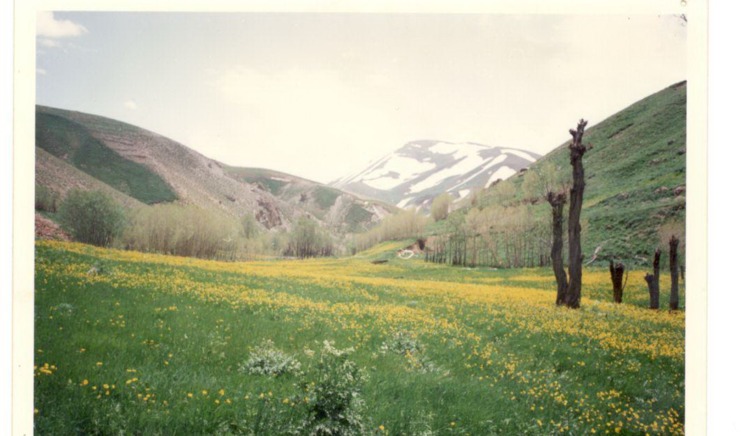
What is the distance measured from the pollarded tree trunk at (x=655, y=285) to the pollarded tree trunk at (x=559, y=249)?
1292 millimetres

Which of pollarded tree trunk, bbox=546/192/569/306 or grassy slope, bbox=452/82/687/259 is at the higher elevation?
grassy slope, bbox=452/82/687/259

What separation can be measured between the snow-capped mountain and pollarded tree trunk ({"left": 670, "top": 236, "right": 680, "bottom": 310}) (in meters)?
2.54

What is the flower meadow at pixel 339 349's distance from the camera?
20.1 feet

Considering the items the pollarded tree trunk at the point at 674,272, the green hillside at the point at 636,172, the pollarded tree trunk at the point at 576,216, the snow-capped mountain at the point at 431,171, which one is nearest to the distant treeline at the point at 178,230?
the snow-capped mountain at the point at 431,171

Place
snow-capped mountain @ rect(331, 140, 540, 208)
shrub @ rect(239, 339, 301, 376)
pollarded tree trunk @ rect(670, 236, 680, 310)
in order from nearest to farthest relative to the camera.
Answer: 1. shrub @ rect(239, 339, 301, 376)
2. pollarded tree trunk @ rect(670, 236, 680, 310)
3. snow-capped mountain @ rect(331, 140, 540, 208)

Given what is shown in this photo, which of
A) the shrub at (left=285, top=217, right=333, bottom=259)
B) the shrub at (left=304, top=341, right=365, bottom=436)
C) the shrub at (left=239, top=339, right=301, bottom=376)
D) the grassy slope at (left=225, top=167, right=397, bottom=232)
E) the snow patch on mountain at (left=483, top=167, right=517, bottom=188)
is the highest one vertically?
the snow patch on mountain at (left=483, top=167, right=517, bottom=188)

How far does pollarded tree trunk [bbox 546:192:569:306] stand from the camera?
313 inches

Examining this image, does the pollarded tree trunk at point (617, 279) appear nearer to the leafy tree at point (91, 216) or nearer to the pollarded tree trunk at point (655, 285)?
the pollarded tree trunk at point (655, 285)

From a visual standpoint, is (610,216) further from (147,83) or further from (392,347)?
(147,83)

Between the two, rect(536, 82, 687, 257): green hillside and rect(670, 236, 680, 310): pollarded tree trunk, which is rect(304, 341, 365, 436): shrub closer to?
rect(536, 82, 687, 257): green hillside

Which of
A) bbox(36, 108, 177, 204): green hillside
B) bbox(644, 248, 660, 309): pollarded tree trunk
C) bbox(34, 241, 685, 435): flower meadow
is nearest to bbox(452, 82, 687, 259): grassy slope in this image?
bbox(644, 248, 660, 309): pollarded tree trunk

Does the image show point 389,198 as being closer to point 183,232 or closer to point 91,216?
point 183,232

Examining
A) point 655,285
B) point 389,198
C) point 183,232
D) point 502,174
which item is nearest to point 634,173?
point 655,285

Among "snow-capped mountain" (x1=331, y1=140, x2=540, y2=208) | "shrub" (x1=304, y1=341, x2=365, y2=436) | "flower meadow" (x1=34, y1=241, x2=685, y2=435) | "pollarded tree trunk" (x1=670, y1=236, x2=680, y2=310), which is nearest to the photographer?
"shrub" (x1=304, y1=341, x2=365, y2=436)
